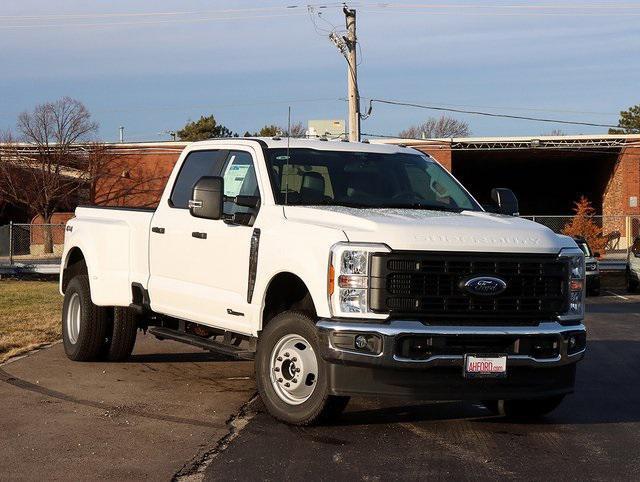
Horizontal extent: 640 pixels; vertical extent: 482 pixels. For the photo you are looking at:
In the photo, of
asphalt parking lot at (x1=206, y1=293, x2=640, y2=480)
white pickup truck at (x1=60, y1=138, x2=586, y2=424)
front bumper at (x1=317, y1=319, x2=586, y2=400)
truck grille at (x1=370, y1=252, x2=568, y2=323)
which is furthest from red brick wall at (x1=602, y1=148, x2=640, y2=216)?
front bumper at (x1=317, y1=319, x2=586, y2=400)

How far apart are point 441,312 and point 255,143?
262cm

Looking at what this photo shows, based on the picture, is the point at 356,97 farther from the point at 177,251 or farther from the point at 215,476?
the point at 215,476

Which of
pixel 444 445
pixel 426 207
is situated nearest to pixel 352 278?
pixel 444 445

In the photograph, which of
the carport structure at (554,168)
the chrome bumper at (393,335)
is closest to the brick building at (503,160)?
the carport structure at (554,168)

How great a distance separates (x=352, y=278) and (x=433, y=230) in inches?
27.0

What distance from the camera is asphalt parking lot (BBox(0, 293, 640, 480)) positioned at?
6.62 meters

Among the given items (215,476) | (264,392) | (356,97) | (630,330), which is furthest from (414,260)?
(356,97)

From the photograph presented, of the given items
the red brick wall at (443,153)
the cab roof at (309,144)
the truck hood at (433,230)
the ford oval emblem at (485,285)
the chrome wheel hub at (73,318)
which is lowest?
the chrome wheel hub at (73,318)

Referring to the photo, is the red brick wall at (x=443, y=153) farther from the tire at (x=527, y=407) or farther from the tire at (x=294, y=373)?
the tire at (x=294, y=373)

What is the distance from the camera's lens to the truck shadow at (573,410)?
844 centimetres

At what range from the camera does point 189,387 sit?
980 cm

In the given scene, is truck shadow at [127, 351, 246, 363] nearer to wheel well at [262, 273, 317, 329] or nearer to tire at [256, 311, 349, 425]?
wheel well at [262, 273, 317, 329]

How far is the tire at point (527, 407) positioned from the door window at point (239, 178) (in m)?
2.62

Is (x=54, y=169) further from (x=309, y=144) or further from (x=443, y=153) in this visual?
(x=309, y=144)
